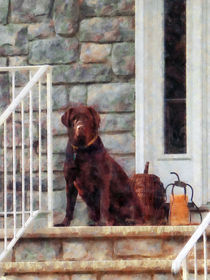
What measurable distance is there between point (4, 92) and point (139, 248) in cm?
189

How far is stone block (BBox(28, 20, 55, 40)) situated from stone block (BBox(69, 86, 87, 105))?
40cm

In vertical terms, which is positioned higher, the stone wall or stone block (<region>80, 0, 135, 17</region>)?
stone block (<region>80, 0, 135, 17</region>)

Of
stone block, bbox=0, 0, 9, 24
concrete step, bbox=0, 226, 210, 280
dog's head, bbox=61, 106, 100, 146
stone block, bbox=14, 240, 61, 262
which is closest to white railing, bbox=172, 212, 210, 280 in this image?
concrete step, bbox=0, 226, 210, 280

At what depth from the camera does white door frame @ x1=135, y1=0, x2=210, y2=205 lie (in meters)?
8.02

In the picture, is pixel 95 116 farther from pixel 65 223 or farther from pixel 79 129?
pixel 65 223

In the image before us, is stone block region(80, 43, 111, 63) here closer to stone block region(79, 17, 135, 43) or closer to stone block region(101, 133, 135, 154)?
stone block region(79, 17, 135, 43)

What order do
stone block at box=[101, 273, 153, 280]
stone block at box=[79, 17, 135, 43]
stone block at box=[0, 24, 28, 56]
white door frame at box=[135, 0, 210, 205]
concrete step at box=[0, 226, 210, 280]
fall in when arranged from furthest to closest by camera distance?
stone block at box=[0, 24, 28, 56], stone block at box=[79, 17, 135, 43], white door frame at box=[135, 0, 210, 205], concrete step at box=[0, 226, 210, 280], stone block at box=[101, 273, 153, 280]

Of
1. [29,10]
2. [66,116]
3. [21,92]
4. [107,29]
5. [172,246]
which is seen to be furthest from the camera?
[29,10]

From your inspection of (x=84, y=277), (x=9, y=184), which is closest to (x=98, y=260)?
(x=84, y=277)

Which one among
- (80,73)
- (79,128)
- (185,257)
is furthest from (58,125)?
(185,257)

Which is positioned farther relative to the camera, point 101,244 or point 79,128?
point 79,128

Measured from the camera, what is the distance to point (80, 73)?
8.14m

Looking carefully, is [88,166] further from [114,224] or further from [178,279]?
[178,279]

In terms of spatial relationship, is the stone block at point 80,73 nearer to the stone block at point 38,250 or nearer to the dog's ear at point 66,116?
the dog's ear at point 66,116
